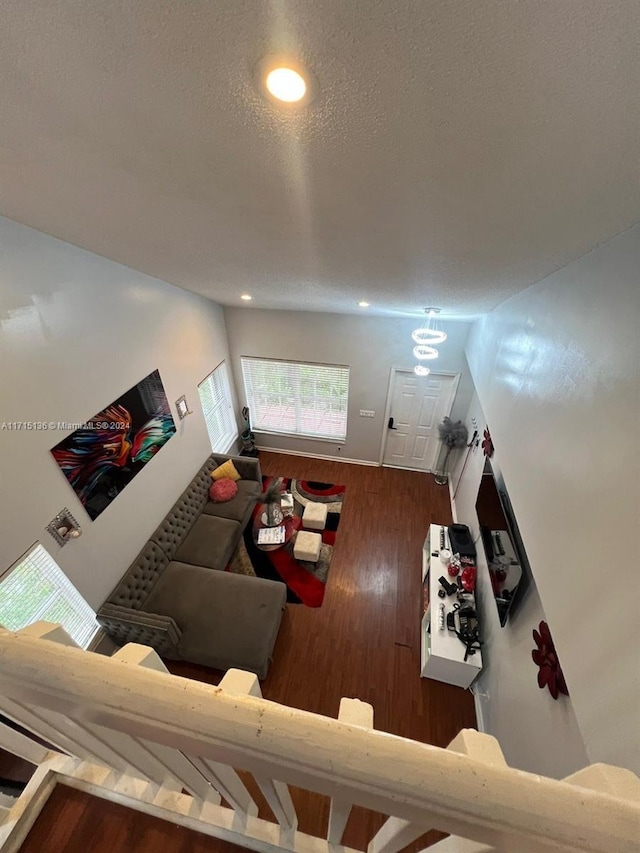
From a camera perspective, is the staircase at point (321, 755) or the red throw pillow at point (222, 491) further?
the red throw pillow at point (222, 491)

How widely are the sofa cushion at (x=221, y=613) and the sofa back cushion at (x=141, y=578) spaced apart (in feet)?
0.24

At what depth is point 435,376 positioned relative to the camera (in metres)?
4.78

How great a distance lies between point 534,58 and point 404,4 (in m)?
0.21

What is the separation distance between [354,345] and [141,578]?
387 cm

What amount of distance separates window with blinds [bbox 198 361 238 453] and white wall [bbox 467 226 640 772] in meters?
3.98

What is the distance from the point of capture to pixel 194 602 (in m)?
3.09

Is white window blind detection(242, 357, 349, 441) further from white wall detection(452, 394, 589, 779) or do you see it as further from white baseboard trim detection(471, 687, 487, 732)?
white baseboard trim detection(471, 687, 487, 732)

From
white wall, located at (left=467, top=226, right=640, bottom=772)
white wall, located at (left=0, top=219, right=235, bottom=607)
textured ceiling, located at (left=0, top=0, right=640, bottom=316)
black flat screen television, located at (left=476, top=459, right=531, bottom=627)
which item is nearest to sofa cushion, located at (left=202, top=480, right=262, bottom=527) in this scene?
white wall, located at (left=0, top=219, right=235, bottom=607)

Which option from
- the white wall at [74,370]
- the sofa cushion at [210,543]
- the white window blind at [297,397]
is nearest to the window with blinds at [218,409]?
the white window blind at [297,397]

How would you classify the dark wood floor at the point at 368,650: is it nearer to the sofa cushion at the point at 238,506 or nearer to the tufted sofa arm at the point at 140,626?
the tufted sofa arm at the point at 140,626

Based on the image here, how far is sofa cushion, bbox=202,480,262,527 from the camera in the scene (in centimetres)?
416

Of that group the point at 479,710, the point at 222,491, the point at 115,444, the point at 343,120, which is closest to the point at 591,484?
the point at 343,120

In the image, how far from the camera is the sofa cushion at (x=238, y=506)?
4156 millimetres

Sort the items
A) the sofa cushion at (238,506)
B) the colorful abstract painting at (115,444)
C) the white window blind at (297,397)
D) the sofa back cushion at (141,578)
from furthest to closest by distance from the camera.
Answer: the white window blind at (297,397), the sofa cushion at (238,506), the sofa back cushion at (141,578), the colorful abstract painting at (115,444)
